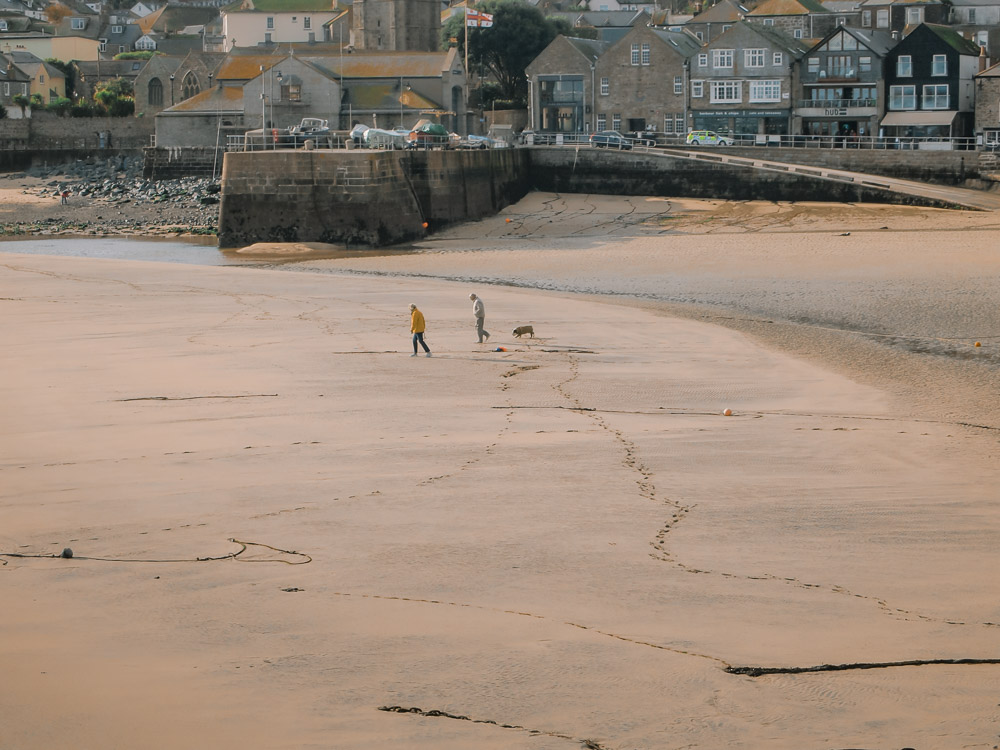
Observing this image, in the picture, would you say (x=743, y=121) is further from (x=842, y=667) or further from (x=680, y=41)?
(x=842, y=667)

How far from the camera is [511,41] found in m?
67.9

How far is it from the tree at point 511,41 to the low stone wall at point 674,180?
24.3 meters

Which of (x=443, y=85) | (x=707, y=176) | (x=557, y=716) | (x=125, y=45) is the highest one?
(x=125, y=45)

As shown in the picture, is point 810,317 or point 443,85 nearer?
point 810,317

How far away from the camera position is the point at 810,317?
21047mm

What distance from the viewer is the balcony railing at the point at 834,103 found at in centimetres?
5071

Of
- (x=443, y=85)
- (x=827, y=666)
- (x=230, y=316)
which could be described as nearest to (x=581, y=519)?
(x=827, y=666)

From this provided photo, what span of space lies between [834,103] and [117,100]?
3841cm

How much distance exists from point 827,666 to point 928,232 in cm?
2689

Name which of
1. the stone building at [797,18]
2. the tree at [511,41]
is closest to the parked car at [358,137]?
the tree at [511,41]

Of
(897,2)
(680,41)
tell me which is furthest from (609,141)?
(897,2)

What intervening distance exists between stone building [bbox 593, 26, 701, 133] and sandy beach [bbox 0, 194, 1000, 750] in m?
37.4

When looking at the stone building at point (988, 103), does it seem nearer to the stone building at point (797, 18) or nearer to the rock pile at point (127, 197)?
the stone building at point (797, 18)

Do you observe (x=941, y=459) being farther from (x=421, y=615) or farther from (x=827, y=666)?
(x=421, y=615)
